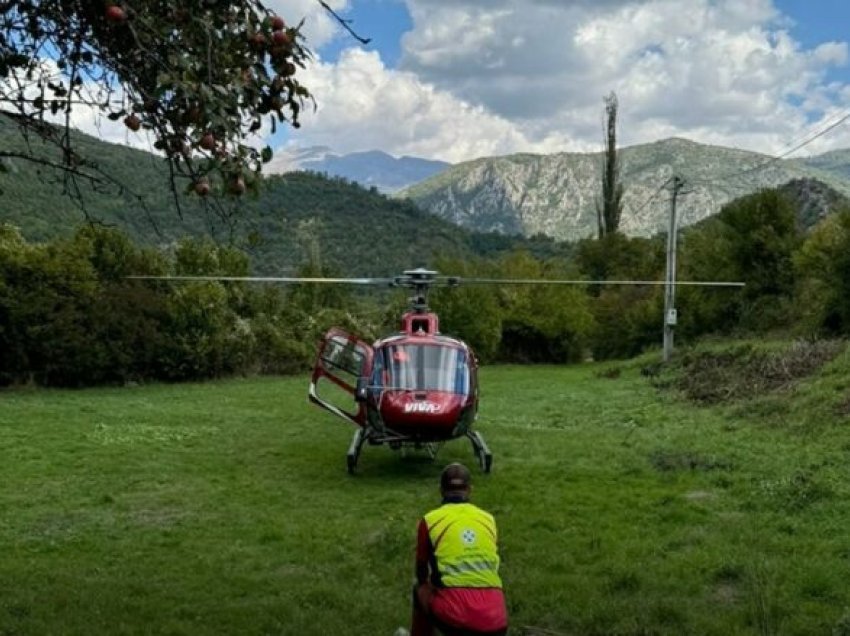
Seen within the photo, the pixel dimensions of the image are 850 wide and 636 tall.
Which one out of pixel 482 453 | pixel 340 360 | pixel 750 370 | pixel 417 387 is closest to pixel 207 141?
pixel 417 387

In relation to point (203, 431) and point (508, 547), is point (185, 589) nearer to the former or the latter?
point (508, 547)

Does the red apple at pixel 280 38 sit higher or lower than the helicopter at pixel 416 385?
higher

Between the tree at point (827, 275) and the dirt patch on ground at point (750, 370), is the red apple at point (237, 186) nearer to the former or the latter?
the dirt patch on ground at point (750, 370)

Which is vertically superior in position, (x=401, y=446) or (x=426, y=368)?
(x=426, y=368)

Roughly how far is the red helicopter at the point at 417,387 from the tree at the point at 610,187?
1719 inches

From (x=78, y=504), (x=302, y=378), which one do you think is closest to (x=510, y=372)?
(x=302, y=378)

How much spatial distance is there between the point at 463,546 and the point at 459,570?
120 millimetres

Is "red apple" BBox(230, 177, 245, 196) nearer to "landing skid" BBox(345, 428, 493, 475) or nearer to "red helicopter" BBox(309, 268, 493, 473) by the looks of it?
"red helicopter" BBox(309, 268, 493, 473)

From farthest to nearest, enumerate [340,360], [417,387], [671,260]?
1. [671,260]
2. [340,360]
3. [417,387]

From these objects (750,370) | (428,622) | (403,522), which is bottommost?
(403,522)

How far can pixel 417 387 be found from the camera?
11.4 m

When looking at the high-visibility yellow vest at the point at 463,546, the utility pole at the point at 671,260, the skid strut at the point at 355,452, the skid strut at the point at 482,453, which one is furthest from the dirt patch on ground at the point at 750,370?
the high-visibility yellow vest at the point at 463,546

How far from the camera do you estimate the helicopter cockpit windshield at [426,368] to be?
11.4 meters

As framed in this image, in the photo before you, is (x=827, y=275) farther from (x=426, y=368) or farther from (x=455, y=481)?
(x=455, y=481)
